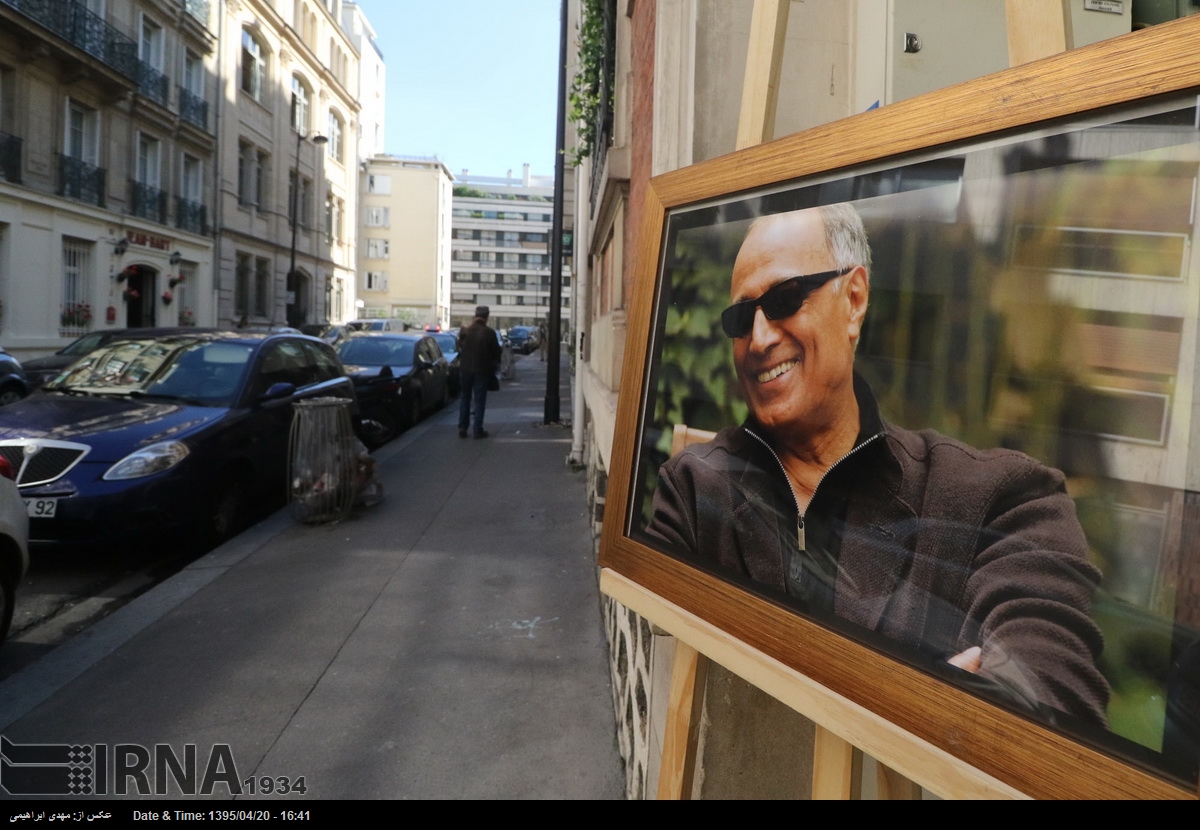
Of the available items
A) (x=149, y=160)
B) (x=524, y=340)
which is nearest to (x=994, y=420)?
(x=149, y=160)

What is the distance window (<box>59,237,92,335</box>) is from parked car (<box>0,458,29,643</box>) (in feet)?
70.7

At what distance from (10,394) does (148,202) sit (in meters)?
15.2

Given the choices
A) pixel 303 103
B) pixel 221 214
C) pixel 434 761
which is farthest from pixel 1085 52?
pixel 303 103

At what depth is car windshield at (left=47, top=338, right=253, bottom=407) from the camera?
674 centimetres

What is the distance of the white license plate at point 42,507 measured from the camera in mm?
5305

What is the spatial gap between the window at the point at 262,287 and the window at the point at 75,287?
11486mm

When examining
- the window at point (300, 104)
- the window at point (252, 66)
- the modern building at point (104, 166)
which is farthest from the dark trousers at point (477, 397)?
the window at point (300, 104)

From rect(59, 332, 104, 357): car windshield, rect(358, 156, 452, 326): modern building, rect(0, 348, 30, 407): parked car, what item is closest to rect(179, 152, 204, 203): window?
rect(59, 332, 104, 357): car windshield

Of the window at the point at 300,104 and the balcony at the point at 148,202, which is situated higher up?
the window at the point at 300,104

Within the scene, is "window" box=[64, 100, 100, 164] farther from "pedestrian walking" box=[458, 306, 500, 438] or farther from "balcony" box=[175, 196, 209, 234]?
"pedestrian walking" box=[458, 306, 500, 438]

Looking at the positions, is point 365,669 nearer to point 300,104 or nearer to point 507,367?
point 507,367

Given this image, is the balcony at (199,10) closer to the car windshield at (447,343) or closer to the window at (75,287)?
the window at (75,287)

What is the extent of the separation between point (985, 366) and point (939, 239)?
0.20 meters

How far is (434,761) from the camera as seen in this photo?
323 cm
